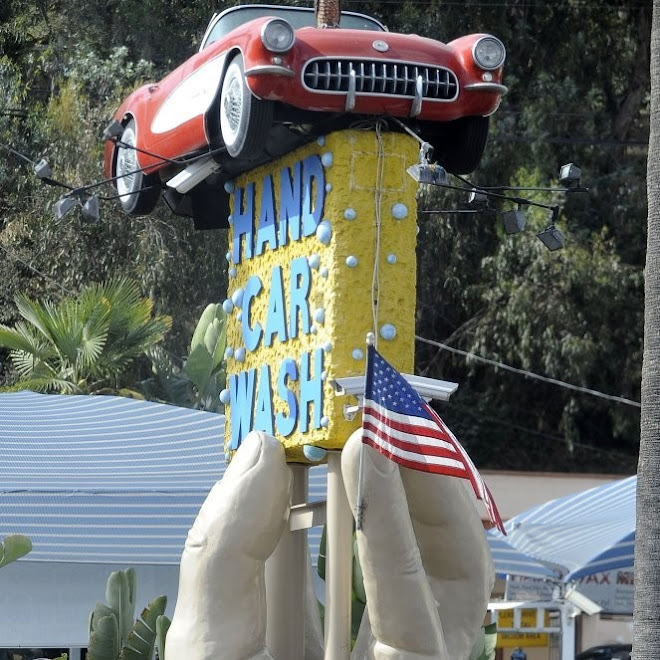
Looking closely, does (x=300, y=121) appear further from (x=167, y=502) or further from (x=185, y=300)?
(x=185, y=300)

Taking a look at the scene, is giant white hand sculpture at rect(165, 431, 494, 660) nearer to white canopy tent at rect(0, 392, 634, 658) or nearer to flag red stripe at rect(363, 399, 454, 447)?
flag red stripe at rect(363, 399, 454, 447)

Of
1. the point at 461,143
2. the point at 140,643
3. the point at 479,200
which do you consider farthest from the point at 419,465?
the point at 140,643

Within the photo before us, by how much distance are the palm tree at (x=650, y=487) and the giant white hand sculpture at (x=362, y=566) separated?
126 cm

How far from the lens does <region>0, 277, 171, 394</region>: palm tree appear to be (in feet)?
56.0

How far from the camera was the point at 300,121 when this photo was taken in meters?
7.31

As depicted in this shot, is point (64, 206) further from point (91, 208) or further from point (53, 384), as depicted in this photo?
point (53, 384)

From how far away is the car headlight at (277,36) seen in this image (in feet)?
23.0

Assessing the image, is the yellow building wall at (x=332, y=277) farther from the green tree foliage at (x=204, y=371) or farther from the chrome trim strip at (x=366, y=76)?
the green tree foliage at (x=204, y=371)

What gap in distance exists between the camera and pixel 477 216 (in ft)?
81.5

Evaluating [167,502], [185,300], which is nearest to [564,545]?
[167,502]

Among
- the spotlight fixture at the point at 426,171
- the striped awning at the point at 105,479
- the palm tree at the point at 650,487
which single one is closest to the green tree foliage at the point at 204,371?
the striped awning at the point at 105,479

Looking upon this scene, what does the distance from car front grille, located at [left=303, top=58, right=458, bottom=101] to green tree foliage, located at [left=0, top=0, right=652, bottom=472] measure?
14.6 m

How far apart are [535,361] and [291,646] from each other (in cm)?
1819

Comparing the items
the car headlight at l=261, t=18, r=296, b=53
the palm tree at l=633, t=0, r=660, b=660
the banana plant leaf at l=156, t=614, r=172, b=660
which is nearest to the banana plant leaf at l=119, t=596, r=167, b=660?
the banana plant leaf at l=156, t=614, r=172, b=660
